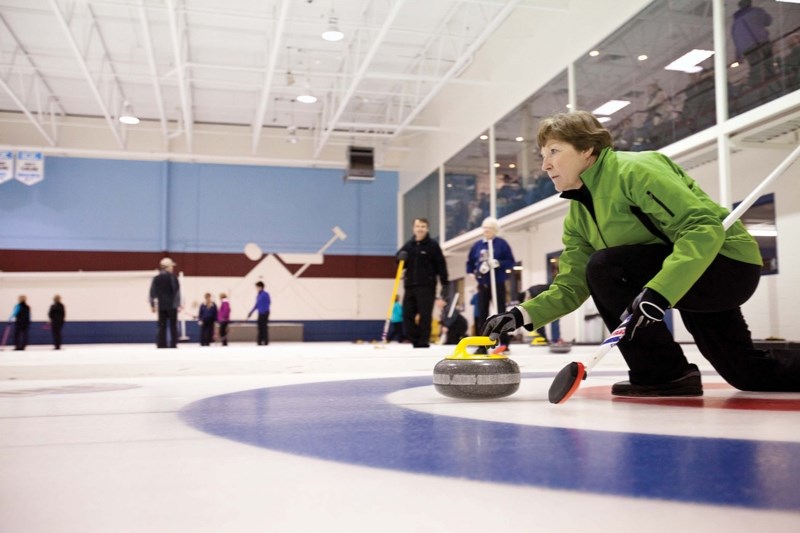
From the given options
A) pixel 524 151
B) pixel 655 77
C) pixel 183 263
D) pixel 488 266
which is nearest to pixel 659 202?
pixel 488 266

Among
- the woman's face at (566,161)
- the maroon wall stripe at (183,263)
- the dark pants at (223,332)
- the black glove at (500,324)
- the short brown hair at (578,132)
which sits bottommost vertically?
the dark pants at (223,332)

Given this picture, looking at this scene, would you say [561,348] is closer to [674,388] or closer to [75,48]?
[674,388]

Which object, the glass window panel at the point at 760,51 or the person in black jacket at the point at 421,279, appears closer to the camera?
the glass window panel at the point at 760,51

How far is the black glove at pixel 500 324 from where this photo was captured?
211 centimetres

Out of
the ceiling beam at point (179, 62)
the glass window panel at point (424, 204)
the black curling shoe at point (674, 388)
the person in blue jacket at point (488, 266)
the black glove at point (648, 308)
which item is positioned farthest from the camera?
the glass window panel at point (424, 204)

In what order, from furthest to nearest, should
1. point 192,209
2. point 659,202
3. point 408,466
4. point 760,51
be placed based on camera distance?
point 192,209
point 760,51
point 659,202
point 408,466

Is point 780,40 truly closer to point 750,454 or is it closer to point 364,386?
point 364,386

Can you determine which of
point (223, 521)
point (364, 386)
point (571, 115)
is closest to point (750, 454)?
point (223, 521)

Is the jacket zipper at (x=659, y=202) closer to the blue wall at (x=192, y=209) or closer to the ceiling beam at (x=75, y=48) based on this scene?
the ceiling beam at (x=75, y=48)

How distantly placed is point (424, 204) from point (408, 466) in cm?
1591

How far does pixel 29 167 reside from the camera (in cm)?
1672

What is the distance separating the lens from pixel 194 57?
45.8ft

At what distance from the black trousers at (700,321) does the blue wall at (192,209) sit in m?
16.8

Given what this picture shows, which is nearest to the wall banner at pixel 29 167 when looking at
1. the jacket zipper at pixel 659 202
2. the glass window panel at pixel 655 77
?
the glass window panel at pixel 655 77
